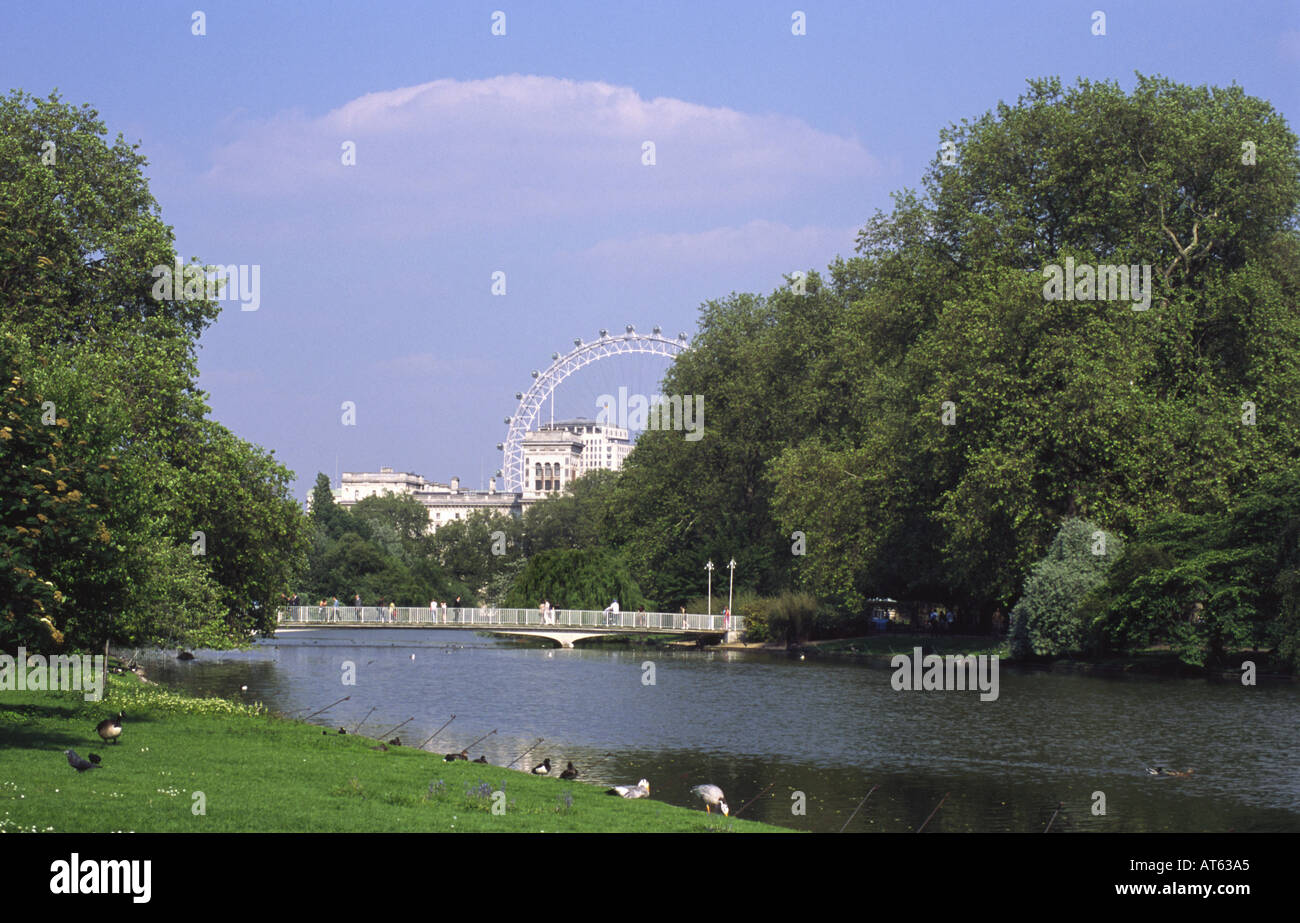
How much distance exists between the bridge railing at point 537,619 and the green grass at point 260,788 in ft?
154

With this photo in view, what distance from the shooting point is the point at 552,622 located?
7225 cm

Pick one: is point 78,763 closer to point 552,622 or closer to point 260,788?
point 260,788

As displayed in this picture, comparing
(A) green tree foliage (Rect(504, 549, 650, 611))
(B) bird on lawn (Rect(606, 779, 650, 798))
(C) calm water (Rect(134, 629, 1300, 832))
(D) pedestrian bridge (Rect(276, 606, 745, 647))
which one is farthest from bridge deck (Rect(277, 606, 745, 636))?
(B) bird on lawn (Rect(606, 779, 650, 798))

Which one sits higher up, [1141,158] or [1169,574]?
[1141,158]

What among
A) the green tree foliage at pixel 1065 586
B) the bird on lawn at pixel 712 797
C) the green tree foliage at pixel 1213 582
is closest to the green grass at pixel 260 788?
the bird on lawn at pixel 712 797

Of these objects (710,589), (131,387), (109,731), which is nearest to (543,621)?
(710,589)

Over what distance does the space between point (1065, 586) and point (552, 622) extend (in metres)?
32.6

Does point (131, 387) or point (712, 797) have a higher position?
point (131, 387)

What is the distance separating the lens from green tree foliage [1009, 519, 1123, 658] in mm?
45594

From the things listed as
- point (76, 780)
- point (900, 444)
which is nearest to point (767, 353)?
point (900, 444)

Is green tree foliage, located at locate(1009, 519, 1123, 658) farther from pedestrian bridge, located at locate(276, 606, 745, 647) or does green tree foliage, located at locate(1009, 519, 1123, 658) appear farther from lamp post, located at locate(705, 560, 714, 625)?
lamp post, located at locate(705, 560, 714, 625)

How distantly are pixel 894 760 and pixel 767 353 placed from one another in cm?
5047

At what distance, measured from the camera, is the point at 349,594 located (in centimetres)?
9738
